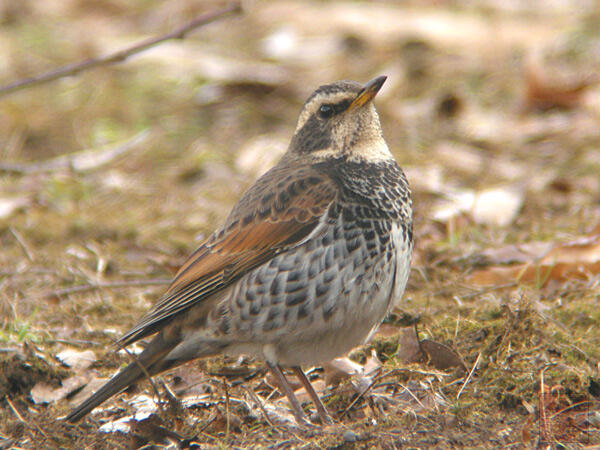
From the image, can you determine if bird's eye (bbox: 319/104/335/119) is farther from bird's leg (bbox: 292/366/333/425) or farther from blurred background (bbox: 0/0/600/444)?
bird's leg (bbox: 292/366/333/425)

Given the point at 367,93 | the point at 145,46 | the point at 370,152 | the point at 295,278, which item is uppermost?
the point at 145,46

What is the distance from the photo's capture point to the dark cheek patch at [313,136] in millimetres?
4996

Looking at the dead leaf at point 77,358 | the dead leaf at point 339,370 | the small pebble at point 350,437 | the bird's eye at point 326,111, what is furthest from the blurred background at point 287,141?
the bird's eye at point 326,111

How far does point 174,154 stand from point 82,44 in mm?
3305

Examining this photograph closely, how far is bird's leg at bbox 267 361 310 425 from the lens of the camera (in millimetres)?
4230

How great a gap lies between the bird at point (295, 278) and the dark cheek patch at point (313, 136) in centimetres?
21

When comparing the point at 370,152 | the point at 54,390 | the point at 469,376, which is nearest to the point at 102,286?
the point at 54,390

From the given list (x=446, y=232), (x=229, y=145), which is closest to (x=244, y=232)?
(x=446, y=232)

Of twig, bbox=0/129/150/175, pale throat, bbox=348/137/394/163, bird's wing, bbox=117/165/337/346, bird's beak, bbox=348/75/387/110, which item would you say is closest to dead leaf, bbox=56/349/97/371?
bird's wing, bbox=117/165/337/346

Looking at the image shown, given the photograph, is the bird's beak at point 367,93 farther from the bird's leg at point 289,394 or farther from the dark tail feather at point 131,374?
the dark tail feather at point 131,374

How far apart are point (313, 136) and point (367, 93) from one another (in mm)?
416

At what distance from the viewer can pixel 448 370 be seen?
4555 mm

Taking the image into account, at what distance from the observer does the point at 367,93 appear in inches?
191

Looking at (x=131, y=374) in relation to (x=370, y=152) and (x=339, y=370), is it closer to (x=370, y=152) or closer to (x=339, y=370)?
(x=339, y=370)
